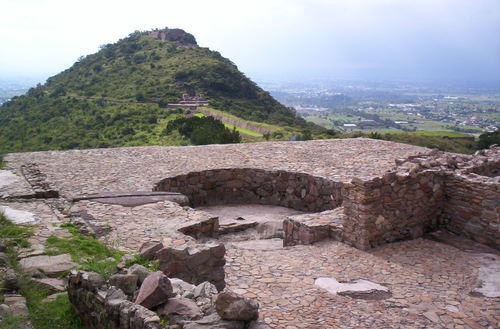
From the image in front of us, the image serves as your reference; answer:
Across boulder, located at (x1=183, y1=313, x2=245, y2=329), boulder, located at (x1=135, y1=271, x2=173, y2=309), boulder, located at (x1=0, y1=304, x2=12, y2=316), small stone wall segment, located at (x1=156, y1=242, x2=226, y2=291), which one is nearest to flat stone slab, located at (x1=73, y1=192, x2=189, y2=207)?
small stone wall segment, located at (x1=156, y1=242, x2=226, y2=291)

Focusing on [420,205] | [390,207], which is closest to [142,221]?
[390,207]

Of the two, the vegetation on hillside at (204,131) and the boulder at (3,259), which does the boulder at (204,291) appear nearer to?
the boulder at (3,259)

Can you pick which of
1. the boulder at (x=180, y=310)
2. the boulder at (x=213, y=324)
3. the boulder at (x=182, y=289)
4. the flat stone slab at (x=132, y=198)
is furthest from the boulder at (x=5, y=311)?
the flat stone slab at (x=132, y=198)

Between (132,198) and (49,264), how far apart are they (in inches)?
126

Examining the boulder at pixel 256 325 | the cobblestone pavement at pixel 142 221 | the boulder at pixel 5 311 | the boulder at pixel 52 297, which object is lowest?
the cobblestone pavement at pixel 142 221

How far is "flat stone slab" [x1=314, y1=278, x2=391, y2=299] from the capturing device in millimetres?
5020

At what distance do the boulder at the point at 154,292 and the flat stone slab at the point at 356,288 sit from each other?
2.35 meters

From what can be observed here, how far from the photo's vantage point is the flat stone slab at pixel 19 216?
614 cm

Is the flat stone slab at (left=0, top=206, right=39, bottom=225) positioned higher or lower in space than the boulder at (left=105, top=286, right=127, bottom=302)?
lower

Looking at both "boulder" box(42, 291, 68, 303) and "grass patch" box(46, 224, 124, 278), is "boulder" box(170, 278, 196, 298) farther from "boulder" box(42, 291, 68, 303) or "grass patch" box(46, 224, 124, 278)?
"boulder" box(42, 291, 68, 303)

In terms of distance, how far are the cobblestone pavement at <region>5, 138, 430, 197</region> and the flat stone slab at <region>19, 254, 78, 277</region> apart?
136 inches

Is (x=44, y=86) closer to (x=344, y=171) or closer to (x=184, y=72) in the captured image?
(x=184, y=72)

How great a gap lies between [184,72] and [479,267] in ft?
165

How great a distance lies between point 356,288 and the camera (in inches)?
204
